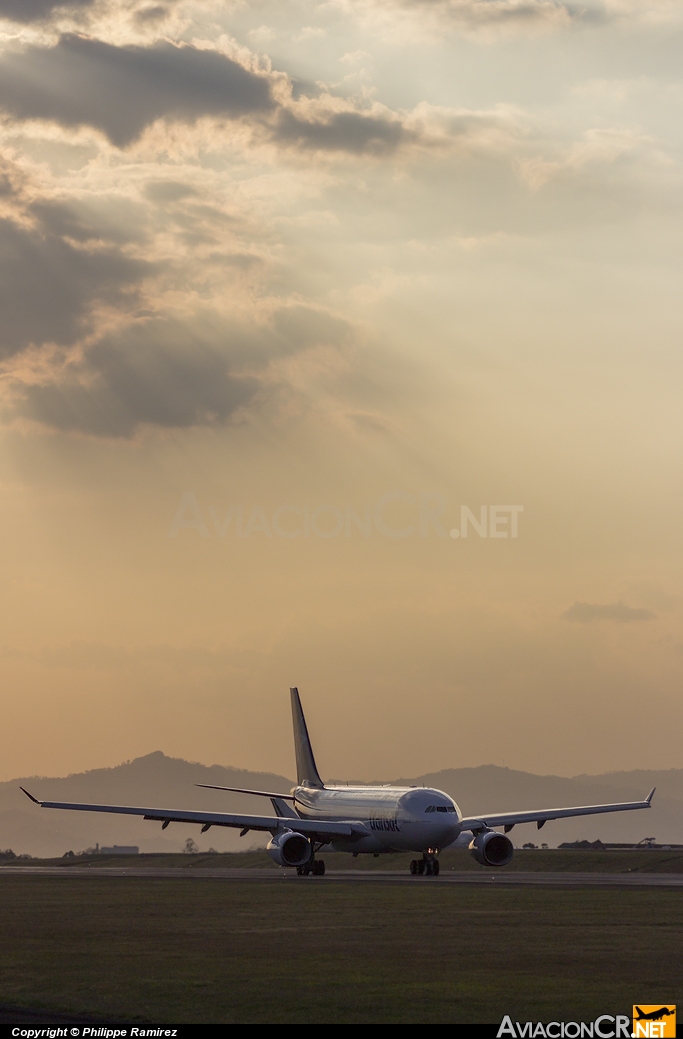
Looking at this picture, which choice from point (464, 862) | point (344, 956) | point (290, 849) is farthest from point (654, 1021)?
point (464, 862)

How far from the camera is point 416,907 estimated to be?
1695 inches

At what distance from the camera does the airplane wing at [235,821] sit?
73688 millimetres

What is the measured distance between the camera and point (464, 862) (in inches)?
3644

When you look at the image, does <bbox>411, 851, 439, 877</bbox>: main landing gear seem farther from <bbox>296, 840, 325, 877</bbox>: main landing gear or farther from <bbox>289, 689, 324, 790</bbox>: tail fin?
<bbox>289, 689, 324, 790</bbox>: tail fin

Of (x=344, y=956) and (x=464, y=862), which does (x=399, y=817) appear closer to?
(x=464, y=862)

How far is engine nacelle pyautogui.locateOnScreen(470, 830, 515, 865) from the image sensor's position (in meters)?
69.9

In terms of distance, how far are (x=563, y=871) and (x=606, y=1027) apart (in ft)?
218

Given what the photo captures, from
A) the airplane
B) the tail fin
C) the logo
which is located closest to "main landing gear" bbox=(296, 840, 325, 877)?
the airplane

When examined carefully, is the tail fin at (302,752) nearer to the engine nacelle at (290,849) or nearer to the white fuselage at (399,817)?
the white fuselage at (399,817)

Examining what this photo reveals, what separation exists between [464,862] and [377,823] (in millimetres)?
22522

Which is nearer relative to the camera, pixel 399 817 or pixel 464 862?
pixel 399 817

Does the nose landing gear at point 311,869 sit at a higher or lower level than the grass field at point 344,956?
higher

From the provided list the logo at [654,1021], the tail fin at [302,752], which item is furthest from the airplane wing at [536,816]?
the logo at [654,1021]

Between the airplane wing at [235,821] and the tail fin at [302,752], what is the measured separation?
1360 cm
